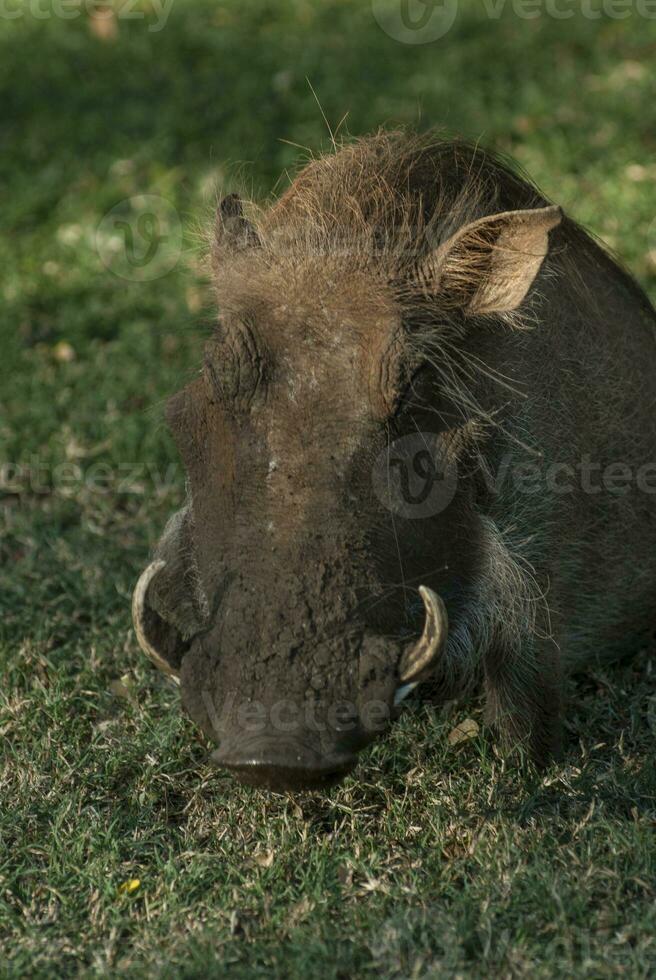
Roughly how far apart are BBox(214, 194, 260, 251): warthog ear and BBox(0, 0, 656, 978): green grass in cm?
25

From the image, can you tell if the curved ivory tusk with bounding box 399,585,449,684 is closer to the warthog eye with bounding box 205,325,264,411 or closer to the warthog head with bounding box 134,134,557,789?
the warthog head with bounding box 134,134,557,789

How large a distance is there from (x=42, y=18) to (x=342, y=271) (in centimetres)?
669

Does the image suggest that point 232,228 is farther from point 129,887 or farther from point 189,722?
point 129,887

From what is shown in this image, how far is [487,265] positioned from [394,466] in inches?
23.2

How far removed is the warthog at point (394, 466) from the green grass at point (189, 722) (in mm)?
361

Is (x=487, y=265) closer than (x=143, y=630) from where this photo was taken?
No

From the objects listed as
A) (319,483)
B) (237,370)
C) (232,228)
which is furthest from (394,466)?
(232,228)

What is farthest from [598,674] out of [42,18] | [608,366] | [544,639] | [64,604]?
[42,18]

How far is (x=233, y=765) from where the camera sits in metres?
2.60

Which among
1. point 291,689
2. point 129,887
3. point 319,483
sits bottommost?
point 129,887

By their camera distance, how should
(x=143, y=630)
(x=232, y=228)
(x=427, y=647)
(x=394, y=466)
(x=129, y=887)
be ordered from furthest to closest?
(x=232, y=228)
(x=129, y=887)
(x=394, y=466)
(x=143, y=630)
(x=427, y=647)

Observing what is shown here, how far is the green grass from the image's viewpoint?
113 inches

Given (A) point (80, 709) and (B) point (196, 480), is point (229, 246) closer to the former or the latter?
(B) point (196, 480)

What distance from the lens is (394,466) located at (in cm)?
296
